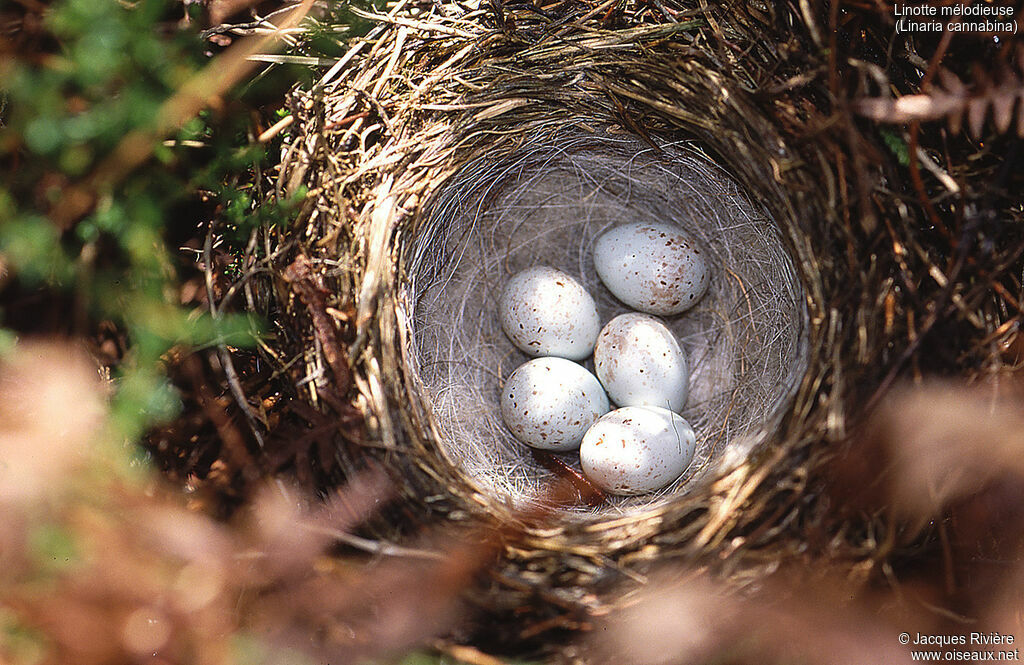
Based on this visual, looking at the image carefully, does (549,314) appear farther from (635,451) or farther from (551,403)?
(635,451)

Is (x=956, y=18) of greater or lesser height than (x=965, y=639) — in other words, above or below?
above

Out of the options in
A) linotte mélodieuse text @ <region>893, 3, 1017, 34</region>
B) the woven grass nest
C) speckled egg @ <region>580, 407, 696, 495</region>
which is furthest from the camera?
speckled egg @ <region>580, 407, 696, 495</region>

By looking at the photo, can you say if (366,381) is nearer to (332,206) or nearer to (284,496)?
(284,496)

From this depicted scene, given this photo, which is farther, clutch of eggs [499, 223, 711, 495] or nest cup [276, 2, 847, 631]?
clutch of eggs [499, 223, 711, 495]

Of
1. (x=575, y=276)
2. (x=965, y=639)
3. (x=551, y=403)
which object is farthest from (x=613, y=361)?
(x=965, y=639)

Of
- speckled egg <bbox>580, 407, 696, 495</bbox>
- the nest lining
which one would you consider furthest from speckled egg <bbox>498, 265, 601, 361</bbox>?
speckled egg <bbox>580, 407, 696, 495</bbox>

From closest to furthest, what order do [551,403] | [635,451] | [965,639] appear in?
[965,639] → [635,451] → [551,403]

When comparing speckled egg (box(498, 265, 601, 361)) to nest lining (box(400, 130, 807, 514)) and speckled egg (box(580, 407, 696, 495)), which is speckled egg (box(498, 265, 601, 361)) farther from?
speckled egg (box(580, 407, 696, 495))
